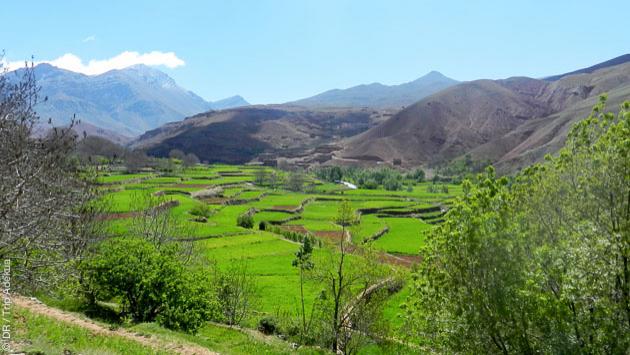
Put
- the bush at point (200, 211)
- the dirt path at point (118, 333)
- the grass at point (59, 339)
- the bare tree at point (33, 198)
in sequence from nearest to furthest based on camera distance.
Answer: the grass at point (59, 339)
the bare tree at point (33, 198)
the dirt path at point (118, 333)
the bush at point (200, 211)

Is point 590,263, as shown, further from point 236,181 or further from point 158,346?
point 236,181

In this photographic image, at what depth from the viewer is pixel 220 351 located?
21438mm

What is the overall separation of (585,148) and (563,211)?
2.13m

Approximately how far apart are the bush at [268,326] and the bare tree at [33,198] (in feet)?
49.5

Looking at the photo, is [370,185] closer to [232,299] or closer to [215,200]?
[215,200]

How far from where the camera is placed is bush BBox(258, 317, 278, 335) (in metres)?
36.2

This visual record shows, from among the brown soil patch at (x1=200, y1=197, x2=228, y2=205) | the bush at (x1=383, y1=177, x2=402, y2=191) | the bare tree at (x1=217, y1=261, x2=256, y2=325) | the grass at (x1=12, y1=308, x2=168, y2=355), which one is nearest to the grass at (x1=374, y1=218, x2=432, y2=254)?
the bare tree at (x1=217, y1=261, x2=256, y2=325)

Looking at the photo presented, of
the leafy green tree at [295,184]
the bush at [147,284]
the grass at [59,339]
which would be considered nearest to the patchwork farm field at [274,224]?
the leafy green tree at [295,184]

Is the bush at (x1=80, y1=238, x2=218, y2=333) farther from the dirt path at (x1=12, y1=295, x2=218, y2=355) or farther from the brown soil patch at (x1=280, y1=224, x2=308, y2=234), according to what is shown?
the brown soil patch at (x1=280, y1=224, x2=308, y2=234)

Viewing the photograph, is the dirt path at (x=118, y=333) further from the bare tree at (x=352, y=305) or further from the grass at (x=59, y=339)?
the bare tree at (x=352, y=305)

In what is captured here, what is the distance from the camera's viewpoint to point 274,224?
9231cm

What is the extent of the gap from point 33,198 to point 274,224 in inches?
2835

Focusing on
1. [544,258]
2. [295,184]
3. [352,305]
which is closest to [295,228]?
[352,305]

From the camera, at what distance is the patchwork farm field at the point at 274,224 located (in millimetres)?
44000
